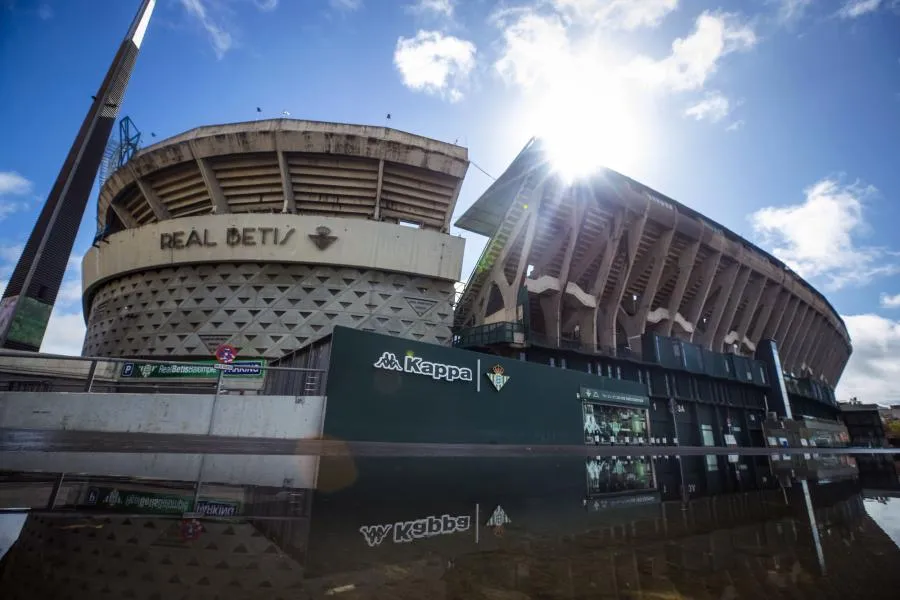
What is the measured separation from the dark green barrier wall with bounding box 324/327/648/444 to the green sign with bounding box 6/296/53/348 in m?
22.7

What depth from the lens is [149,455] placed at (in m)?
7.27

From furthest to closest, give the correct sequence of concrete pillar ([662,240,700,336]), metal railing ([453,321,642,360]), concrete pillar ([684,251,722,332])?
concrete pillar ([684,251,722,332])
concrete pillar ([662,240,700,336])
metal railing ([453,321,642,360])

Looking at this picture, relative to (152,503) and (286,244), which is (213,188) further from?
(152,503)

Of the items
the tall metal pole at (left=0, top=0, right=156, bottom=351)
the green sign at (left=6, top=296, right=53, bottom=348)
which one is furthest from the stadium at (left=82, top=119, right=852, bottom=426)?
the green sign at (left=6, top=296, right=53, bottom=348)

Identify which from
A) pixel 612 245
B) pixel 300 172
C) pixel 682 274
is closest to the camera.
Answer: pixel 300 172

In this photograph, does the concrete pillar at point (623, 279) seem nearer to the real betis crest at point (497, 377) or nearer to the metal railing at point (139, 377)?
the real betis crest at point (497, 377)

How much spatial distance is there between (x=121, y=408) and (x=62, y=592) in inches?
533

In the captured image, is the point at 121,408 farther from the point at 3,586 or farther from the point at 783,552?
the point at 783,552

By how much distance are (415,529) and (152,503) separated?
2.76m

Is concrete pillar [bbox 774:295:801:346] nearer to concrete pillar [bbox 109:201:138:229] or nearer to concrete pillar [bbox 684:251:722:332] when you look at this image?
concrete pillar [bbox 684:251:722:332]

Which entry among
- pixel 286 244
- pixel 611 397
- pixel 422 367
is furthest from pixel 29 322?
pixel 611 397

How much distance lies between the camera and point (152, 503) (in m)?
Answer: 3.96

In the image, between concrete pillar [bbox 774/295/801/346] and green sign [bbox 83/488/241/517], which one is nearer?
green sign [bbox 83/488/241/517]

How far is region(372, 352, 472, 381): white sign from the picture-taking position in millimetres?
14977
